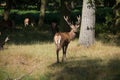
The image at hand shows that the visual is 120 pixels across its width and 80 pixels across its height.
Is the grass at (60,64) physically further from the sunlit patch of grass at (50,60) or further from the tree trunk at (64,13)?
the tree trunk at (64,13)

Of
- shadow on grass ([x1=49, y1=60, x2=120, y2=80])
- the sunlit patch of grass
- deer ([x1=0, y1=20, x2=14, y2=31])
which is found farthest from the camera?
deer ([x1=0, y1=20, x2=14, y2=31])

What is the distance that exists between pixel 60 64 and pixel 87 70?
4.72 feet

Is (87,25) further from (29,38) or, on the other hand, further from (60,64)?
(60,64)

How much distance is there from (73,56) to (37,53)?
5.45 feet

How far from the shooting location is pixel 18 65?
15203mm

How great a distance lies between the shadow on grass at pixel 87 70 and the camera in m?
13.4

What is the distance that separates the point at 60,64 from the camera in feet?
49.6

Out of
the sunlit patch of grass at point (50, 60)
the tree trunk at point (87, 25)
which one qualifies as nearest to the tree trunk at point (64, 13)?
the tree trunk at point (87, 25)

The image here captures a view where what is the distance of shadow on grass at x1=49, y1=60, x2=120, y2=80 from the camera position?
13.4 m

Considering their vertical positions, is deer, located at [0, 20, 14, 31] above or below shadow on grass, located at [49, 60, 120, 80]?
below

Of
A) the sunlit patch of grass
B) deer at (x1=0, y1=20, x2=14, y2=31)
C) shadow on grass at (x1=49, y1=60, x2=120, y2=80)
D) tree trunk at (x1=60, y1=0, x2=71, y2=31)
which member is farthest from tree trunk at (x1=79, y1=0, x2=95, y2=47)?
deer at (x1=0, y1=20, x2=14, y2=31)

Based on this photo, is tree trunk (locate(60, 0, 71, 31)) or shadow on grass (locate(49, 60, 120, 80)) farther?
tree trunk (locate(60, 0, 71, 31))

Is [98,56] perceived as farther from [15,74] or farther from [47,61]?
[15,74]

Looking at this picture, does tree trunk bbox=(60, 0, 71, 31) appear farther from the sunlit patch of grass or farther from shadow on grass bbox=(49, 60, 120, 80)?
shadow on grass bbox=(49, 60, 120, 80)
